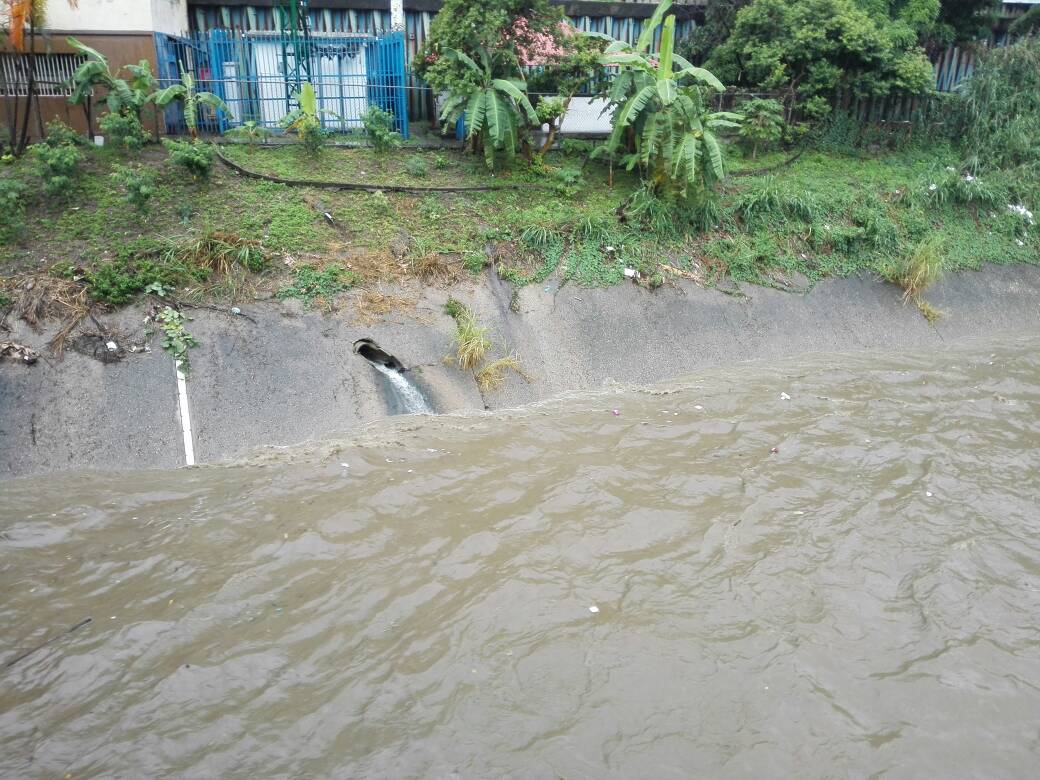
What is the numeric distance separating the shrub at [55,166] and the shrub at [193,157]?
103 cm

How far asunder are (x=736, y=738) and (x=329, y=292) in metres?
6.15

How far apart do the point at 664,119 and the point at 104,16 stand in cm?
793

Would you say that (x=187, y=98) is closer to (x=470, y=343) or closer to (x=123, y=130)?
(x=123, y=130)

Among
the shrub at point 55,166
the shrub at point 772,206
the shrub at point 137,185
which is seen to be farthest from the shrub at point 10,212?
the shrub at point 772,206

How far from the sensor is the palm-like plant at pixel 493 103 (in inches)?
393

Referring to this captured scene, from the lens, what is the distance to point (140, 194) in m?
8.39

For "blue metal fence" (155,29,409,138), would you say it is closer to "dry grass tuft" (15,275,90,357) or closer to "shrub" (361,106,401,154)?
"shrub" (361,106,401,154)

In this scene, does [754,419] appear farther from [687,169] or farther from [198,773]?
[198,773]

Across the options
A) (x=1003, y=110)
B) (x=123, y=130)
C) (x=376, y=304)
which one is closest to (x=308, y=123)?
(x=123, y=130)

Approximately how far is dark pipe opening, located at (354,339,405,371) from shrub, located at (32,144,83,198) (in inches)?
151

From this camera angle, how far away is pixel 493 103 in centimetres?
1000

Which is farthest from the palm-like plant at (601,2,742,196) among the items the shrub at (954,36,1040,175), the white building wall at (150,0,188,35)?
the white building wall at (150,0,188,35)

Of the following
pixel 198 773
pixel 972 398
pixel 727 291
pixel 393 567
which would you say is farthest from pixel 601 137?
pixel 198 773

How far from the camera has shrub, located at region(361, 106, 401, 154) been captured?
420 inches
